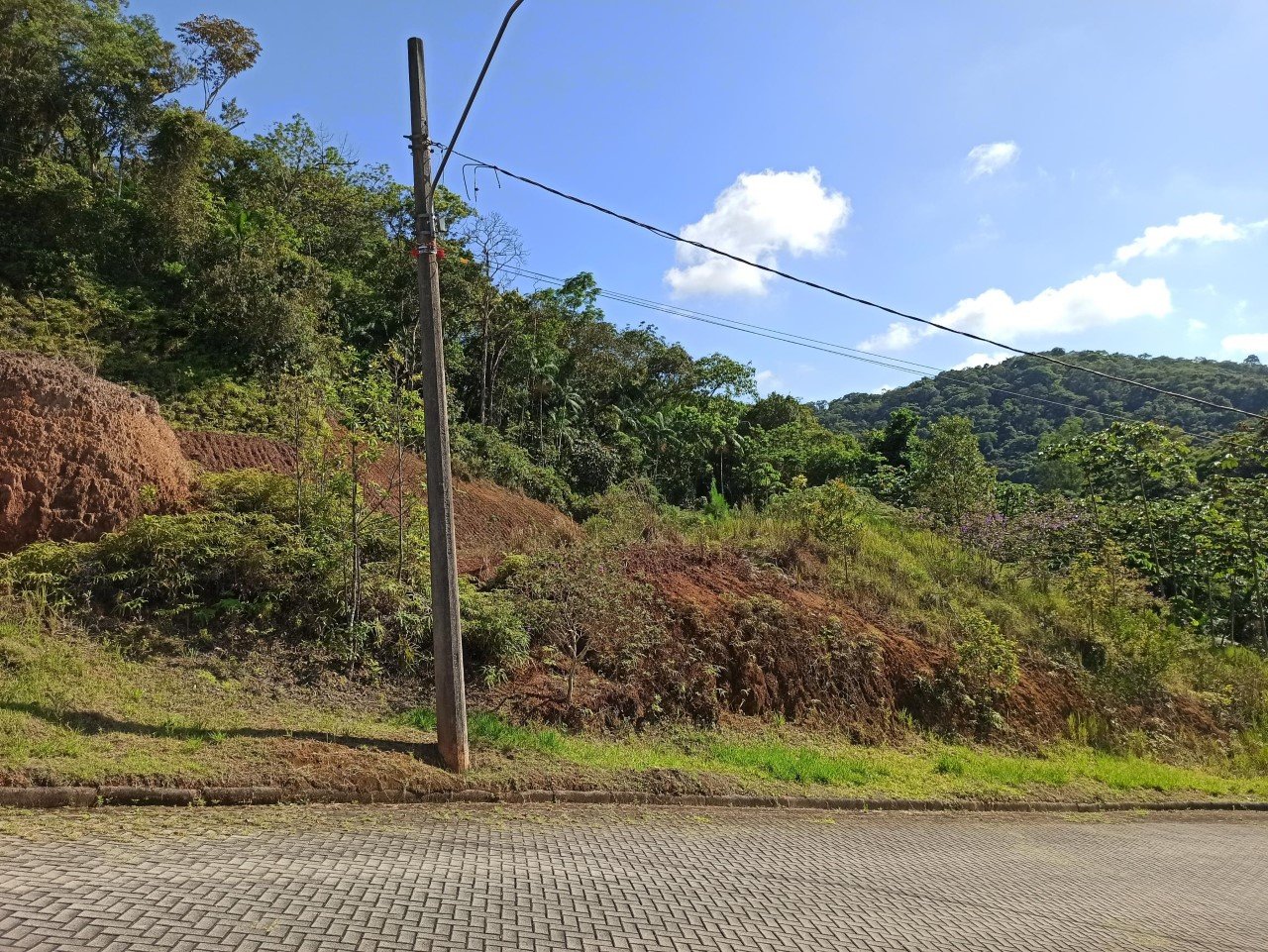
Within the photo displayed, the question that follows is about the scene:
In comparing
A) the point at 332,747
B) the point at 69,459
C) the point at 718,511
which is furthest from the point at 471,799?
the point at 718,511

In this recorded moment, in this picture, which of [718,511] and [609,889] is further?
[718,511]

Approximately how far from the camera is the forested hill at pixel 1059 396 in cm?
4722

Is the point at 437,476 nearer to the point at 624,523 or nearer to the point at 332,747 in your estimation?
the point at 332,747

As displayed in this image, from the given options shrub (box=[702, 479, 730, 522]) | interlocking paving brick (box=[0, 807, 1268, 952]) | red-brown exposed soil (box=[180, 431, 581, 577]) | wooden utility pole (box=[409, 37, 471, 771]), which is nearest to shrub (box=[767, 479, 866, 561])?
shrub (box=[702, 479, 730, 522])

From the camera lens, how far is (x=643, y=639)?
409 inches

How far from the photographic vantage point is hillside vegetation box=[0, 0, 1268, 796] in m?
8.66

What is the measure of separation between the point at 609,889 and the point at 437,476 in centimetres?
397

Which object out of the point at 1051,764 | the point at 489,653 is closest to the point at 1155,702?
the point at 1051,764

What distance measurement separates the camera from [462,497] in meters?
20.7

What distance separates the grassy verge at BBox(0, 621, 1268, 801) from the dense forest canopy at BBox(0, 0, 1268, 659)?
1.89 meters

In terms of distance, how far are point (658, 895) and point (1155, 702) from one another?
13.4m

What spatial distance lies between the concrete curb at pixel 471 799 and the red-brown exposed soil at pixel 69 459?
532 cm

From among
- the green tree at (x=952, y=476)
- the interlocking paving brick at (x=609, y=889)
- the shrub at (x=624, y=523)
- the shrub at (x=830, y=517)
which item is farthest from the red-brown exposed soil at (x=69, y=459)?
the green tree at (x=952, y=476)

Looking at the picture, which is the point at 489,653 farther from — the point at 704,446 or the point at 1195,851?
the point at 704,446
